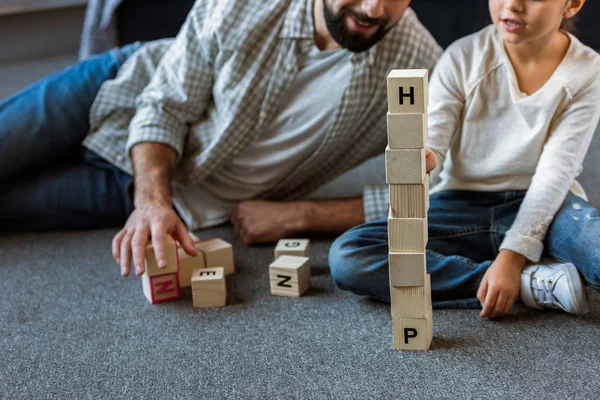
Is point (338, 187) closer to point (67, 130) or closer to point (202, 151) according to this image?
point (202, 151)

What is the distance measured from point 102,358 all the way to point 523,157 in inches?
35.2

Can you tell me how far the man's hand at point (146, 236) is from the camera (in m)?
1.43

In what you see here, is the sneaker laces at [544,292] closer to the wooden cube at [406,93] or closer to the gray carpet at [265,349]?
the gray carpet at [265,349]

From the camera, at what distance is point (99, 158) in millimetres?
1931

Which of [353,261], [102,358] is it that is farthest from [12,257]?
[353,261]

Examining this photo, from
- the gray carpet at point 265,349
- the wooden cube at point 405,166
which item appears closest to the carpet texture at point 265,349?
the gray carpet at point 265,349

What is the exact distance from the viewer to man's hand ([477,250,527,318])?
4.28 feet

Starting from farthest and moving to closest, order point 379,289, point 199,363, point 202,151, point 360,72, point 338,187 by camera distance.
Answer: point 338,187, point 202,151, point 360,72, point 379,289, point 199,363

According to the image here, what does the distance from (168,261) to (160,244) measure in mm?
47

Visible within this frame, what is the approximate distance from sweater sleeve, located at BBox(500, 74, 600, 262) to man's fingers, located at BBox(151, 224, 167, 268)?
0.65m

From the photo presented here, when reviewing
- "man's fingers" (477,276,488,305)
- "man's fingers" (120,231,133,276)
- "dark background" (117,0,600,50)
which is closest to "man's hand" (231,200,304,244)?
"man's fingers" (120,231,133,276)

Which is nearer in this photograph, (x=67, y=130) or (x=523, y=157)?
(x=523, y=157)

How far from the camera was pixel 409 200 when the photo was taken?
1.13 meters

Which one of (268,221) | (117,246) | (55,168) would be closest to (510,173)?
(268,221)
